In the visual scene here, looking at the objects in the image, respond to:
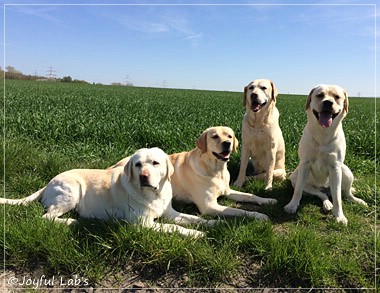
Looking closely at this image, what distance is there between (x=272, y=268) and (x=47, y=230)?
2481mm

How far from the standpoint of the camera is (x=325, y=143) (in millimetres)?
4004

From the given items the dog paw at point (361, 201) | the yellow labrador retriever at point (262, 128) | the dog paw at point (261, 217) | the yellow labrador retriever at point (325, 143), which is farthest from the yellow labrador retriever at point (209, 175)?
the dog paw at point (361, 201)

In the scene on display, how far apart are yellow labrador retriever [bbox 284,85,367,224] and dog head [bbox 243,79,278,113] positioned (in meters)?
1.16

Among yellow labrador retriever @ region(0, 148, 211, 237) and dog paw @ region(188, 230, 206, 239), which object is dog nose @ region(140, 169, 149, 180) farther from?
dog paw @ region(188, 230, 206, 239)

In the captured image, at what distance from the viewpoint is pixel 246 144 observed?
5.55m

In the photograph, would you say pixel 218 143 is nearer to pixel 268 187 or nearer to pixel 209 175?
pixel 209 175

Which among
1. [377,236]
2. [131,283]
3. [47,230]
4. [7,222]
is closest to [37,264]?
[47,230]

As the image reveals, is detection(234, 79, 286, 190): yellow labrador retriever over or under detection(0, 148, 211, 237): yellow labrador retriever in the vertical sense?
over

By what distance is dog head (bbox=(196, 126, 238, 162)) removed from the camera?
14.2 feet

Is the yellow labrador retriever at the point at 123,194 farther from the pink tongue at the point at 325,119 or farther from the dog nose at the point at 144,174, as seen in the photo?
the pink tongue at the point at 325,119

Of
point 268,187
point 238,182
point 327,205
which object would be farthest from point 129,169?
point 327,205

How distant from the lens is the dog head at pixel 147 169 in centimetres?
359

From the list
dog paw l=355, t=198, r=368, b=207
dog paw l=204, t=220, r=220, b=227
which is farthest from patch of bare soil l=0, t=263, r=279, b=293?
dog paw l=355, t=198, r=368, b=207

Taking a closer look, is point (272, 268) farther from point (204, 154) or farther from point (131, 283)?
point (204, 154)
